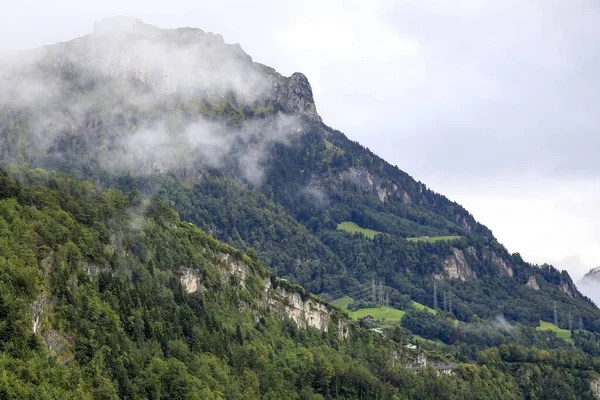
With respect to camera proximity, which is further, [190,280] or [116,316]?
[190,280]

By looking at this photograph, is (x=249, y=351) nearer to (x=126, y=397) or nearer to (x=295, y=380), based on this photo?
(x=295, y=380)

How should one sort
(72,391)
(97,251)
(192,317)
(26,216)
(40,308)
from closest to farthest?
(72,391) < (40,308) < (26,216) < (97,251) < (192,317)

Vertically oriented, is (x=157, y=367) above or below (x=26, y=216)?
below

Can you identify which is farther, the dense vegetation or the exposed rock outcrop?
the exposed rock outcrop

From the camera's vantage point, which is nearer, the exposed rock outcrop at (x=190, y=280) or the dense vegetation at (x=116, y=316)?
the dense vegetation at (x=116, y=316)

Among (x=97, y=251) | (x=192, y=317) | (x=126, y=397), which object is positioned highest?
(x=97, y=251)

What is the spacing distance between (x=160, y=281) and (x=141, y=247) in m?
8.25

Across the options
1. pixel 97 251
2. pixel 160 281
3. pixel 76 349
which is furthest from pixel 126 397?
pixel 160 281

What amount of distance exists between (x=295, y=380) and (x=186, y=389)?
43560mm

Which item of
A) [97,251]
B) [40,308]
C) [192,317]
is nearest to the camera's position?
[40,308]

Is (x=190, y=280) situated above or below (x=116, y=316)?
above

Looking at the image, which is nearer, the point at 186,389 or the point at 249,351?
the point at 186,389

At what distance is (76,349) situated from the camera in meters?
132

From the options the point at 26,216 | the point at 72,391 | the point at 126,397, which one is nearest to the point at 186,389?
the point at 126,397
